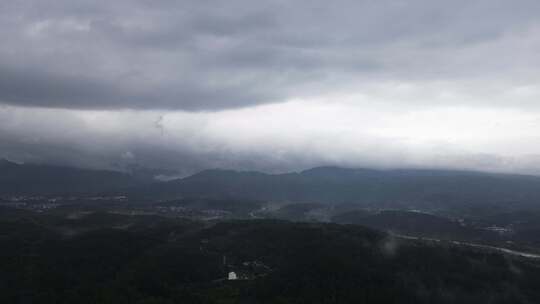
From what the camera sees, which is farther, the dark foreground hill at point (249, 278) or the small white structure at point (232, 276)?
the small white structure at point (232, 276)

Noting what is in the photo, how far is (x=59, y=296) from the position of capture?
143 metres

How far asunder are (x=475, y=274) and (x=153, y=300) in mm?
112239

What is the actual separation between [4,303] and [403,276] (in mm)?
118189

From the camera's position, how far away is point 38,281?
157 metres

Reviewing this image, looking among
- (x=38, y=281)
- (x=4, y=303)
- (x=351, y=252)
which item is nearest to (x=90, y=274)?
(x=38, y=281)

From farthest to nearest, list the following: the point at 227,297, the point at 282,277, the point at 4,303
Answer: the point at 282,277, the point at 227,297, the point at 4,303

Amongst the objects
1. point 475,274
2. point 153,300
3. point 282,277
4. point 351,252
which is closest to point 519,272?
point 475,274

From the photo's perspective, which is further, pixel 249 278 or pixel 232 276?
pixel 232 276

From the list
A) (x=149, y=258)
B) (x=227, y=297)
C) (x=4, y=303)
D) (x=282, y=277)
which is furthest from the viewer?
(x=149, y=258)

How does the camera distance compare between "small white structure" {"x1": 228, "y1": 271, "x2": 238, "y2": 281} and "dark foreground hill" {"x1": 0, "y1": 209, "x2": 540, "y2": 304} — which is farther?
"small white structure" {"x1": 228, "y1": 271, "x2": 238, "y2": 281}

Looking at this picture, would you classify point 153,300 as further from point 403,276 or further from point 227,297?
point 403,276

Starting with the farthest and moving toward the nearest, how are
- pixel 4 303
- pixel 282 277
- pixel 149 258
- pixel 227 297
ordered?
1. pixel 149 258
2. pixel 282 277
3. pixel 227 297
4. pixel 4 303

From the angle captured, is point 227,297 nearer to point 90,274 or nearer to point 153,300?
point 153,300

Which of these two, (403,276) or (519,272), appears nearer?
(403,276)
